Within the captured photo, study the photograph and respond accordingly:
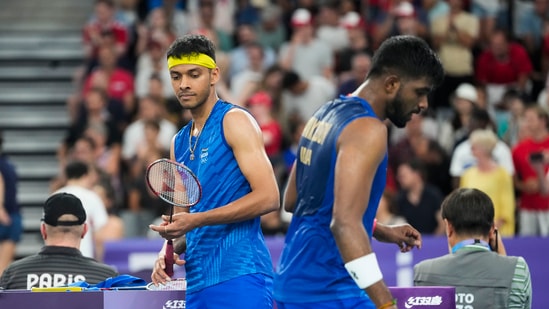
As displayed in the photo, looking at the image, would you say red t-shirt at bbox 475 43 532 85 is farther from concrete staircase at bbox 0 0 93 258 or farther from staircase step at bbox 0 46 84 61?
staircase step at bbox 0 46 84 61

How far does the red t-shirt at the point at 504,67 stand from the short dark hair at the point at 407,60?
11055 mm

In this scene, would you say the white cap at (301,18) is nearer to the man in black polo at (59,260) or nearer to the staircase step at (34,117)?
the staircase step at (34,117)

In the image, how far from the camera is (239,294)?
6.05 meters

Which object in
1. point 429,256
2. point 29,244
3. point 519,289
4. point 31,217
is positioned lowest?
point 519,289

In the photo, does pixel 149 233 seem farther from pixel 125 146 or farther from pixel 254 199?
pixel 254 199

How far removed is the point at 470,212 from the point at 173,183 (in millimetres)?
1915

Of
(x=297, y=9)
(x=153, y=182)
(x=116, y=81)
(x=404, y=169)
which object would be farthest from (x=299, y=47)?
(x=153, y=182)

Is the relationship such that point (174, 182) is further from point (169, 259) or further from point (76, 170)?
point (76, 170)

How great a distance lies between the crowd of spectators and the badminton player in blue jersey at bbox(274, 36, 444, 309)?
7350 millimetres

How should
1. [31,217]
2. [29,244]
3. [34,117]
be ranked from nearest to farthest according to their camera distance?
[29,244] < [31,217] < [34,117]

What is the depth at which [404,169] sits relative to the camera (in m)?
13.4

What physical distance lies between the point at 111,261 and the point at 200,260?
6118 millimetres

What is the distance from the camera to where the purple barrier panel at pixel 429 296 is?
6523mm

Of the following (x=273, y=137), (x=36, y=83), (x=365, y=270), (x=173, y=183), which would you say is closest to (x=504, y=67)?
(x=273, y=137)
